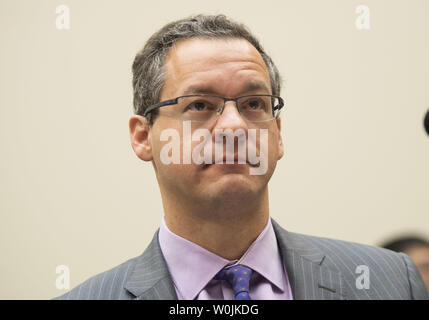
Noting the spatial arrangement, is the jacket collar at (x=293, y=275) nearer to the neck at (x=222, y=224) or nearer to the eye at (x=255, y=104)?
the neck at (x=222, y=224)

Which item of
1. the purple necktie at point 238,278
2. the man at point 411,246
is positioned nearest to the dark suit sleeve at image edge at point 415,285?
the purple necktie at point 238,278

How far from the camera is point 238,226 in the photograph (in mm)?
1246

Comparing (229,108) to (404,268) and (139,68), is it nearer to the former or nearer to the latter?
(139,68)

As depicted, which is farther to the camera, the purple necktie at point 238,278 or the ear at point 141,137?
the ear at point 141,137

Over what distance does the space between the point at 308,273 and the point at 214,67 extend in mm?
580

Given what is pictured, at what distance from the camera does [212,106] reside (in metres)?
1.24

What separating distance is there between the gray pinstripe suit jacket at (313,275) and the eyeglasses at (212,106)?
34 centimetres

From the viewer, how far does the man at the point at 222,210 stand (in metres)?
1.19

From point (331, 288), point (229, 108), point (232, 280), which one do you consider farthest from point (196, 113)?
point (331, 288)

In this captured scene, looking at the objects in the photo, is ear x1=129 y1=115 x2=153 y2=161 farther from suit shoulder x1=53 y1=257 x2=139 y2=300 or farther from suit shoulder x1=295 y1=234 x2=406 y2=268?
suit shoulder x1=295 y1=234 x2=406 y2=268

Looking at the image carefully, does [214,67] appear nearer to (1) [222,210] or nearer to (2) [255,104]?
(2) [255,104]

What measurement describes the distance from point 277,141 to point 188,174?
276 mm

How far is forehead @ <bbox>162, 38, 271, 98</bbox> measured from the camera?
4.03ft
